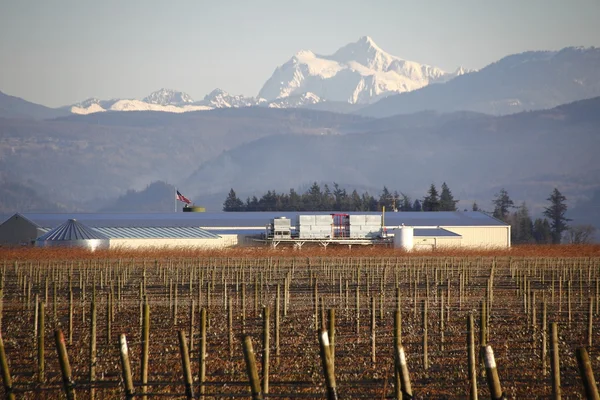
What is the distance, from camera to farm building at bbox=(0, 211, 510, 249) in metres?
77.4

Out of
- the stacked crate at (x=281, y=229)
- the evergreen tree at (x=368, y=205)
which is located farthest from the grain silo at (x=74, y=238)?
the evergreen tree at (x=368, y=205)

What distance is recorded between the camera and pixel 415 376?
66.5 ft

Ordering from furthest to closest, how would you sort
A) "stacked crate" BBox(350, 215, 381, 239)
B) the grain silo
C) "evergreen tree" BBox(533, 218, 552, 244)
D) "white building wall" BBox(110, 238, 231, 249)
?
"evergreen tree" BBox(533, 218, 552, 244), "stacked crate" BBox(350, 215, 381, 239), "white building wall" BBox(110, 238, 231, 249), the grain silo

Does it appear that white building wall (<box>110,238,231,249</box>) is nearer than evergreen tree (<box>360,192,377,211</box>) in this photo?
Yes

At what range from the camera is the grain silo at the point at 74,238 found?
233ft

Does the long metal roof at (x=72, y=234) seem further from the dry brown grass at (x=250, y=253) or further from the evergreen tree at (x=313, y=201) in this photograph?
the evergreen tree at (x=313, y=201)

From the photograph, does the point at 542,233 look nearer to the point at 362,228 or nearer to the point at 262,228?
the point at 262,228

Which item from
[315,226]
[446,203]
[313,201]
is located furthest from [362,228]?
[313,201]

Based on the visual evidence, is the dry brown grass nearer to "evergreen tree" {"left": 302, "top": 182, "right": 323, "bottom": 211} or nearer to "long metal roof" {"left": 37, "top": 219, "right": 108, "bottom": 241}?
"long metal roof" {"left": 37, "top": 219, "right": 108, "bottom": 241}

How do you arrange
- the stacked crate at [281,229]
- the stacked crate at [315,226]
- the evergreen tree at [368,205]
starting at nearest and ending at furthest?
the stacked crate at [281,229] < the stacked crate at [315,226] < the evergreen tree at [368,205]

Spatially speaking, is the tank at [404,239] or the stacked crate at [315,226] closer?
the tank at [404,239]

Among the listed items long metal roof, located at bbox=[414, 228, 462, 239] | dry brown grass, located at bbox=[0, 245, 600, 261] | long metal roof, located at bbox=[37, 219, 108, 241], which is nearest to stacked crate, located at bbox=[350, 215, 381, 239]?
dry brown grass, located at bbox=[0, 245, 600, 261]

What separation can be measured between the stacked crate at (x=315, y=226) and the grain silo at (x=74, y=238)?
14049 mm

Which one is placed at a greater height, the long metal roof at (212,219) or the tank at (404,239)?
the long metal roof at (212,219)
